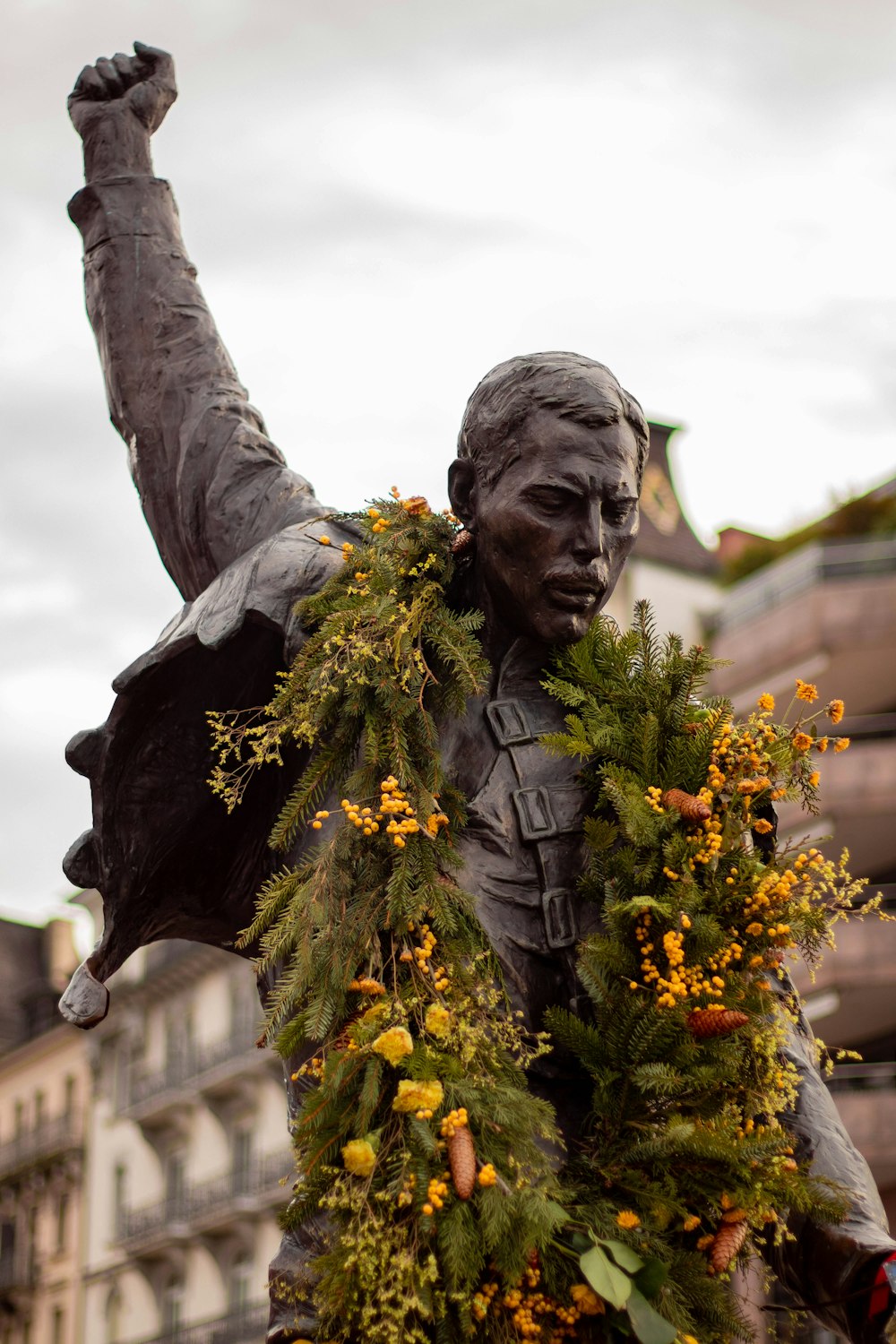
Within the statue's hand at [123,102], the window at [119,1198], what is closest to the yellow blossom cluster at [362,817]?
→ the statue's hand at [123,102]

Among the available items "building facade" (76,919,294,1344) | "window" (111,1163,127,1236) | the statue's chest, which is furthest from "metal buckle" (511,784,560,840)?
"window" (111,1163,127,1236)

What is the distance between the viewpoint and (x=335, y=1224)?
10.6 feet

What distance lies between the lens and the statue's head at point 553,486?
145 inches

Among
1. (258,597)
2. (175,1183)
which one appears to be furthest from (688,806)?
(175,1183)

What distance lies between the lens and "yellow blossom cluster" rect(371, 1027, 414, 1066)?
324 cm

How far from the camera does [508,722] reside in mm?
3869

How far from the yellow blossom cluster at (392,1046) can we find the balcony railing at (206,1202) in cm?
3166

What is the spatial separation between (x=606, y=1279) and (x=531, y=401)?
1517mm

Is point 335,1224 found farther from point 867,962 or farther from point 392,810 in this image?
point 867,962

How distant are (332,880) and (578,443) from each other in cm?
88

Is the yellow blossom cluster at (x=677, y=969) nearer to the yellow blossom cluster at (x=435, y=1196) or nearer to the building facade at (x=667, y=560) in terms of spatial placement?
the yellow blossom cluster at (x=435, y=1196)

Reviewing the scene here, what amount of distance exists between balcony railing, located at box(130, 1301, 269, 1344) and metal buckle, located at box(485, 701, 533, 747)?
1242 inches

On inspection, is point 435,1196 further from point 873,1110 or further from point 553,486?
point 873,1110

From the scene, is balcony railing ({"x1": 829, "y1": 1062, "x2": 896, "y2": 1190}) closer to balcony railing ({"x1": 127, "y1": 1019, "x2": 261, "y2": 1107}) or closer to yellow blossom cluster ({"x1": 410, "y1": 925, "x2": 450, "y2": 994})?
balcony railing ({"x1": 127, "y1": 1019, "x2": 261, "y2": 1107})
